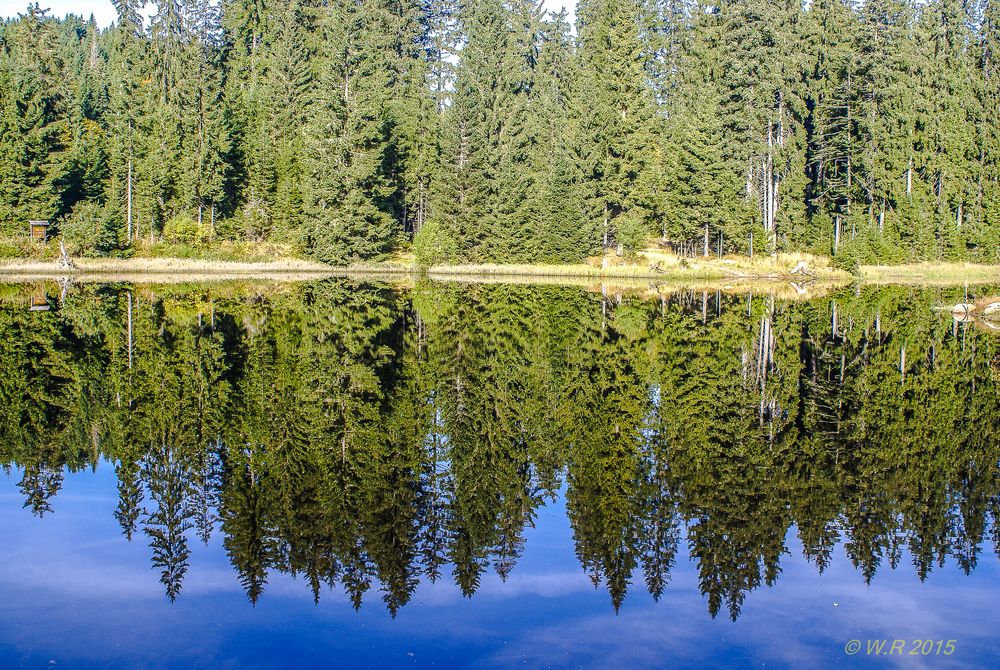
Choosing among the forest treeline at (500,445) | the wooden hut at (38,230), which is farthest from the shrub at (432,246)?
the forest treeline at (500,445)

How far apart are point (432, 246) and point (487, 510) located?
182ft

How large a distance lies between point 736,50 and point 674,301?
36833 millimetres

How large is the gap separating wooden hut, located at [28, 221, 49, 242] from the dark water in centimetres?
4303

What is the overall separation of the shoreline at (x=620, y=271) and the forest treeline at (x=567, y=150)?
140 centimetres

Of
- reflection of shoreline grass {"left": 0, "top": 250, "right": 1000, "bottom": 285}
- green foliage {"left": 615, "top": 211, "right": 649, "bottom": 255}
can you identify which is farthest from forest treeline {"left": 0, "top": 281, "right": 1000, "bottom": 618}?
green foliage {"left": 615, "top": 211, "right": 649, "bottom": 255}

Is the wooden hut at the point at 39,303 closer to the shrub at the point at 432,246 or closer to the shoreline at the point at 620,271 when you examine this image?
the shoreline at the point at 620,271

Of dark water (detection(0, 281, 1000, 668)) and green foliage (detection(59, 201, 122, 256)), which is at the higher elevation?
green foliage (detection(59, 201, 122, 256))

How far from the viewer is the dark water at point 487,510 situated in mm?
8266

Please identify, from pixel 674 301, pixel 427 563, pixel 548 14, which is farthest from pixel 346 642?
pixel 548 14

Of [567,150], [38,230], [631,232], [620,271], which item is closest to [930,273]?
[631,232]

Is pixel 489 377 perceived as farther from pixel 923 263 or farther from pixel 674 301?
Result: pixel 923 263

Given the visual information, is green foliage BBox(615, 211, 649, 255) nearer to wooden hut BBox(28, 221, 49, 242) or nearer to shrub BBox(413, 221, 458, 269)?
shrub BBox(413, 221, 458, 269)

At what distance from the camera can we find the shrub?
66250 mm

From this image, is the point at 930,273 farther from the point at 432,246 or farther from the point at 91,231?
the point at 91,231
